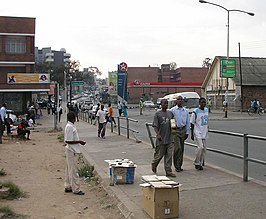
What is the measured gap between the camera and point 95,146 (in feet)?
56.7

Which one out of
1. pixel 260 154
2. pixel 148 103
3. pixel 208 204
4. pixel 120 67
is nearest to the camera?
pixel 208 204

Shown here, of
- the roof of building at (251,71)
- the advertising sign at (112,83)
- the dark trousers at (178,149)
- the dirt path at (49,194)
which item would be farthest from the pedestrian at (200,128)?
the advertising sign at (112,83)

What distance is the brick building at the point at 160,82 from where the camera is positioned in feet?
312

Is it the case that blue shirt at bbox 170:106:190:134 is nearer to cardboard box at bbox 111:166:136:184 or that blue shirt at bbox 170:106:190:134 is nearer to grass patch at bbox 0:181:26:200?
cardboard box at bbox 111:166:136:184

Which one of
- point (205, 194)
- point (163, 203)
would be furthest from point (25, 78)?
point (163, 203)

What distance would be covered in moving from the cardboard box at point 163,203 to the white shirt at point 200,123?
3848 mm

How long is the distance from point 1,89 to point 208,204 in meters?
42.6

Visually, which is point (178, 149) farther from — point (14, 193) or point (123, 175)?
point (14, 193)

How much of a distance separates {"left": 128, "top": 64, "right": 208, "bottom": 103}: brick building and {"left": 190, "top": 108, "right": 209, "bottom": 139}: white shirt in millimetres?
82142

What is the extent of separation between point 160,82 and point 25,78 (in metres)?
63.4

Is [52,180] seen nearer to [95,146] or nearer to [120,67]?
[95,146]

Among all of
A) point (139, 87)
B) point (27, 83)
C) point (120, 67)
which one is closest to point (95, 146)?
point (120, 67)

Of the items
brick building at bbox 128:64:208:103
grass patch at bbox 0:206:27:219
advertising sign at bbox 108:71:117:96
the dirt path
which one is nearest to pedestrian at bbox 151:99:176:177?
the dirt path

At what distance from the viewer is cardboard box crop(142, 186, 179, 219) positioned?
625 cm
